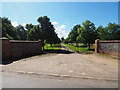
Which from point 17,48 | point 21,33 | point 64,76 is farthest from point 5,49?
point 21,33

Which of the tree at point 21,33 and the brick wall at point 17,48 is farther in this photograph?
the tree at point 21,33

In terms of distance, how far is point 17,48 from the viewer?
33.7 feet

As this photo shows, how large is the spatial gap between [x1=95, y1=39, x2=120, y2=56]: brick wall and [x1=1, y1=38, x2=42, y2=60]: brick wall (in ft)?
39.3

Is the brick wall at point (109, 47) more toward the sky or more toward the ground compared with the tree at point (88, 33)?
more toward the ground

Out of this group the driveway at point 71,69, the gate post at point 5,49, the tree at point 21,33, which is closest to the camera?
the driveway at point 71,69

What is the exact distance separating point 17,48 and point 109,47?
14.5 m

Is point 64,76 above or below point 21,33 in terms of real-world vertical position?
below

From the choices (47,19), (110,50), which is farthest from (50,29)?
(110,50)

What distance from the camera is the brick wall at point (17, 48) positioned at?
29.5 feet

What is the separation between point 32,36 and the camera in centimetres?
1620

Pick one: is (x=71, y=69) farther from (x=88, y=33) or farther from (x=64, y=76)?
(x=88, y=33)

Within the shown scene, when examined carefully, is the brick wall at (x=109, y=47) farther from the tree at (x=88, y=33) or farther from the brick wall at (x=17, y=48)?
the brick wall at (x=17, y=48)

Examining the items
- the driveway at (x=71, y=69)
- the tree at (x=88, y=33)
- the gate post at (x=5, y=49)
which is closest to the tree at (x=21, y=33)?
the gate post at (x=5, y=49)

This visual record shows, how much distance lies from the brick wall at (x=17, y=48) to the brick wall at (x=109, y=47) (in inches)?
472
